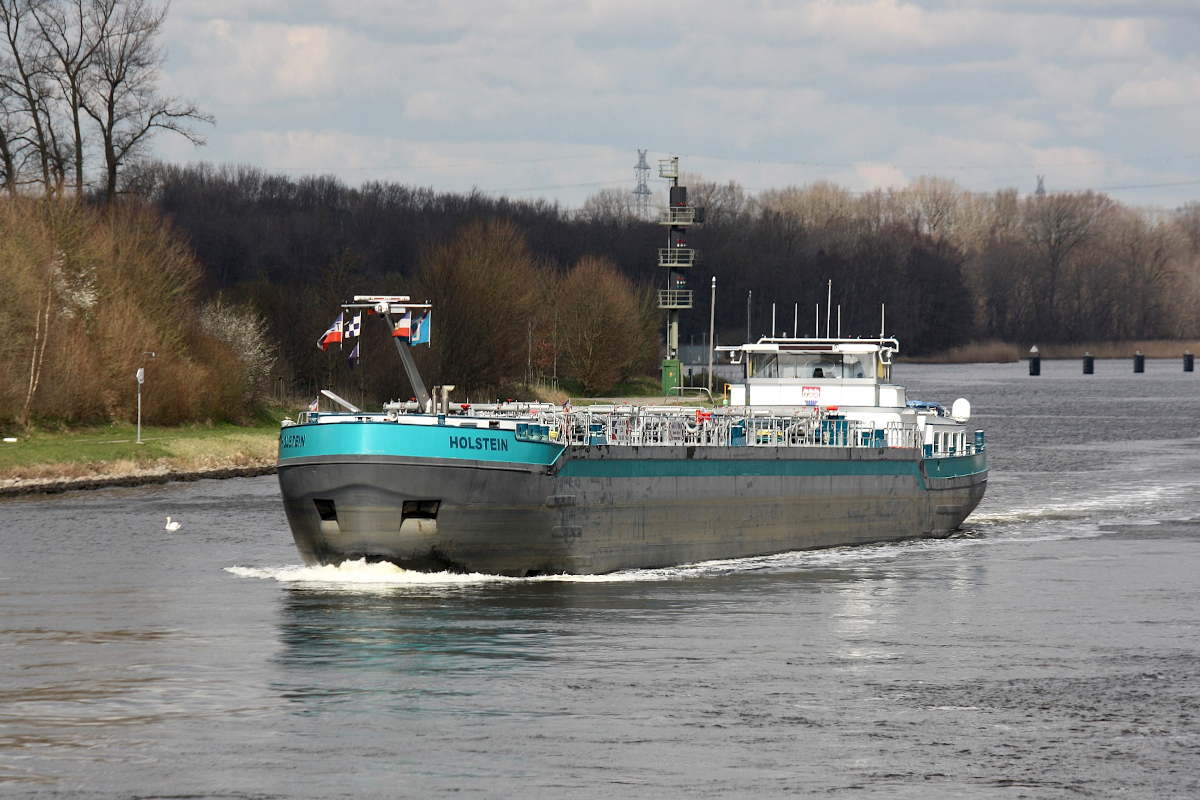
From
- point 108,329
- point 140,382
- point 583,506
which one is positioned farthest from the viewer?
point 108,329

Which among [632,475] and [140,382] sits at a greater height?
[140,382]

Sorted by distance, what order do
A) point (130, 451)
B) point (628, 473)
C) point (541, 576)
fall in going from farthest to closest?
point (130, 451) → point (628, 473) → point (541, 576)

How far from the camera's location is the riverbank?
164ft

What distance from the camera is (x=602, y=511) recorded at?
3191 cm

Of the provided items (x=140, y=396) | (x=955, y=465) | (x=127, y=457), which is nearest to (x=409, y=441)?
(x=955, y=465)

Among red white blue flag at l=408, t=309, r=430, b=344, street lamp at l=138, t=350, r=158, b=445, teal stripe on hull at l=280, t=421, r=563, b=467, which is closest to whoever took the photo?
teal stripe on hull at l=280, t=421, r=563, b=467

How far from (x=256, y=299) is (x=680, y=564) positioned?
57290mm

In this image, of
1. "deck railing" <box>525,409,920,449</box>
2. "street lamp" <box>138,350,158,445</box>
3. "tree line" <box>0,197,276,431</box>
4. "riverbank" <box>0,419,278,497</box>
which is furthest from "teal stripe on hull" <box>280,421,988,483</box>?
"tree line" <box>0,197,276,431</box>

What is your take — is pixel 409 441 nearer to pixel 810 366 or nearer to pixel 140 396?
pixel 810 366

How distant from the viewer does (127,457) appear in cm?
5475

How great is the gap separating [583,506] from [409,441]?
4.45 metres

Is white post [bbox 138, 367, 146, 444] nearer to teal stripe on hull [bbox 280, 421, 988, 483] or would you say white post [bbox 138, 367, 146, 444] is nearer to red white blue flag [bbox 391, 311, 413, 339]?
teal stripe on hull [bbox 280, 421, 988, 483]

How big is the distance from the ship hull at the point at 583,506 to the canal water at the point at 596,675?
0.72m

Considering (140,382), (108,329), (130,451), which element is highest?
(108,329)
